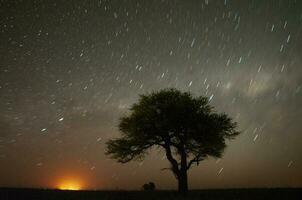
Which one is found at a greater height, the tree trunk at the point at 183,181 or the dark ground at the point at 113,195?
the tree trunk at the point at 183,181

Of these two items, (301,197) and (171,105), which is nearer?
(301,197)

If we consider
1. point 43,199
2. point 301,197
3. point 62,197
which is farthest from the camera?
point 301,197

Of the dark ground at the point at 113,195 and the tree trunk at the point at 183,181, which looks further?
the tree trunk at the point at 183,181

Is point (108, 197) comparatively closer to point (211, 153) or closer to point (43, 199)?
point (43, 199)

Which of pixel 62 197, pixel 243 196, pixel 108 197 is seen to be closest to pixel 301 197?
pixel 243 196

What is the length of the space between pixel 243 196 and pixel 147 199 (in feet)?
25.3

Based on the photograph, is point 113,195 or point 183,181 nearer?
point 113,195

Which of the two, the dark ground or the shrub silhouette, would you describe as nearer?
the dark ground

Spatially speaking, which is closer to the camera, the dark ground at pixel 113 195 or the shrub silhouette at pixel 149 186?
the dark ground at pixel 113 195

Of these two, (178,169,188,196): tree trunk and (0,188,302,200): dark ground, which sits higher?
(178,169,188,196): tree trunk

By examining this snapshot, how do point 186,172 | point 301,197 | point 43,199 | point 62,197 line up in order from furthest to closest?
point 186,172 → point 301,197 → point 62,197 → point 43,199

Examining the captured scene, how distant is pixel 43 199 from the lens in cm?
2703

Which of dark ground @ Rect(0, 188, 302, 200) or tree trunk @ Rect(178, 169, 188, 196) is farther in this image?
tree trunk @ Rect(178, 169, 188, 196)

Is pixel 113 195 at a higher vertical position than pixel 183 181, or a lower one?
lower
